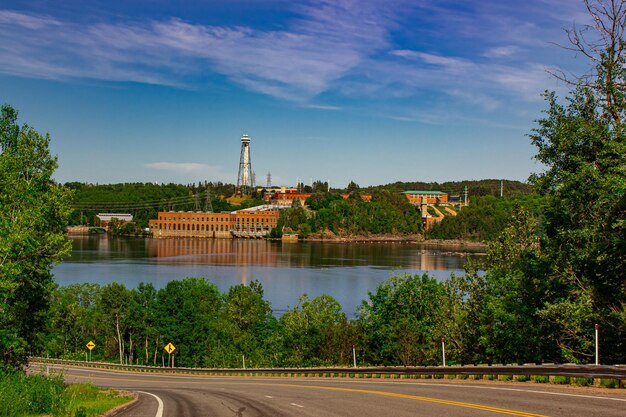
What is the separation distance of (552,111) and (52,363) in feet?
137

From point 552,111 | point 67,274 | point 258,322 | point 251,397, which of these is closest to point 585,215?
point 552,111

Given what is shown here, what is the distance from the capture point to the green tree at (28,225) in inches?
786

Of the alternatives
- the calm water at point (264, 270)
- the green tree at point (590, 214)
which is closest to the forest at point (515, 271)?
the green tree at point (590, 214)

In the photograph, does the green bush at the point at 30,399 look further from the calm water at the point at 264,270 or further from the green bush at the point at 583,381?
the calm water at the point at 264,270

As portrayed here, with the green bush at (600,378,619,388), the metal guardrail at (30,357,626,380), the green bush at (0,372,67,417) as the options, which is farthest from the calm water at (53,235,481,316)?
the green bush at (0,372,67,417)

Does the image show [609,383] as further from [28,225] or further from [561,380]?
[28,225]

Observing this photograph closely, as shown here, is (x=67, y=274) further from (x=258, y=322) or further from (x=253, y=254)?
(x=253, y=254)

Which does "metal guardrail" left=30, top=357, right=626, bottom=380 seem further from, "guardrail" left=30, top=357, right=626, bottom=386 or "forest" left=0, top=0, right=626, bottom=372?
"forest" left=0, top=0, right=626, bottom=372

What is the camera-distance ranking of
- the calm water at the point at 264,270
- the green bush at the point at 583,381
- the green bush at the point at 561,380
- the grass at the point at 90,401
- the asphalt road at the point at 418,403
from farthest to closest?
the calm water at the point at 264,270 < the green bush at the point at 561,380 < the green bush at the point at 583,381 < the grass at the point at 90,401 < the asphalt road at the point at 418,403

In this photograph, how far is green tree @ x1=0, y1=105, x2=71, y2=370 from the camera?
786 inches

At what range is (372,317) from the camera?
43.2m

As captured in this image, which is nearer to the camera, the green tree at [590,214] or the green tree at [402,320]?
the green tree at [590,214]

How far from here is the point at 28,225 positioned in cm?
1966

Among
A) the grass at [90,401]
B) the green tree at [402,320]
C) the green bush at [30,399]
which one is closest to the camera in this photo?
the green bush at [30,399]
